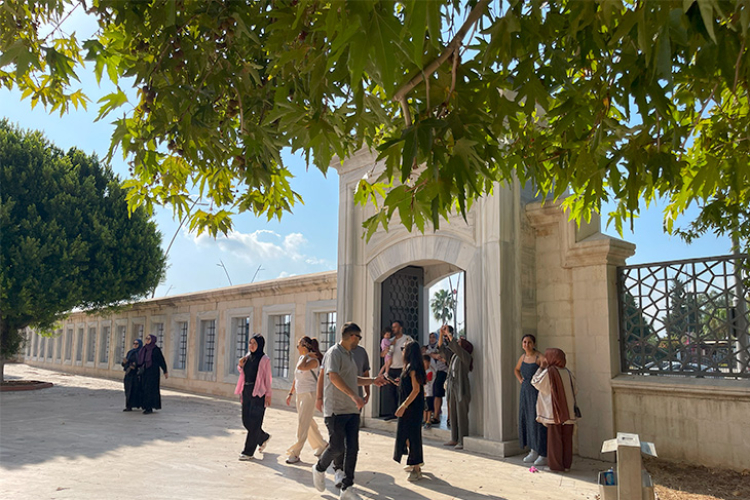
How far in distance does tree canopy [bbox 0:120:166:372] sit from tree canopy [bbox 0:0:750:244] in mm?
15418

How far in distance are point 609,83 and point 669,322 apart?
586 centimetres

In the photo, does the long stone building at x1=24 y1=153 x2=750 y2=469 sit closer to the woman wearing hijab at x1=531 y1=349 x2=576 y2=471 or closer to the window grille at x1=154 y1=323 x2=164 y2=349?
the woman wearing hijab at x1=531 y1=349 x2=576 y2=471

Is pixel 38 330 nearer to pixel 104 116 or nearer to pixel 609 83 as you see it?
pixel 104 116

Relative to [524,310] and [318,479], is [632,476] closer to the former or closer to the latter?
[318,479]

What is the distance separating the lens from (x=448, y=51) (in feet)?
8.41

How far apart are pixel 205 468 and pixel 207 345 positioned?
12.3 m

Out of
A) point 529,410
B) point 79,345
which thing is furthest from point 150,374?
point 79,345

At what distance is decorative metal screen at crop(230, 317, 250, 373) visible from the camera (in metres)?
17.1

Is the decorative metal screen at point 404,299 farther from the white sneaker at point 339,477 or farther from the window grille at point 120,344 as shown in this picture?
the window grille at point 120,344

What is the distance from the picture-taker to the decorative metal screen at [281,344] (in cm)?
1525

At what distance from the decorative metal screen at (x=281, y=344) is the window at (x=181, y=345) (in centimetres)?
602

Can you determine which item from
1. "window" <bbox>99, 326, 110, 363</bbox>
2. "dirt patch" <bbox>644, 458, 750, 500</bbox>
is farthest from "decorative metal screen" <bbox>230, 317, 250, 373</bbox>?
"dirt patch" <bbox>644, 458, 750, 500</bbox>

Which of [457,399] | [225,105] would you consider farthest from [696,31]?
[457,399]

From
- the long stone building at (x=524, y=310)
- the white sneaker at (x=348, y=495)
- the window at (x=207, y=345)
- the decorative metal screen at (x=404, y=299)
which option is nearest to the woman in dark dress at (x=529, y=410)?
the long stone building at (x=524, y=310)
